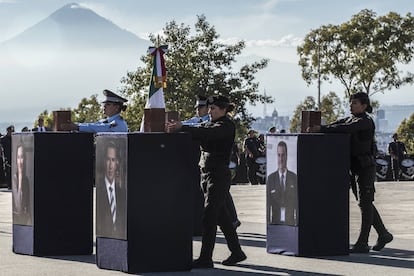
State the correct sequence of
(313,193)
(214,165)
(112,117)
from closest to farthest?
(214,165), (313,193), (112,117)

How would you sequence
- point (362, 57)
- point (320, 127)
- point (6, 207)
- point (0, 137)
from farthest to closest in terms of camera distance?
point (362, 57) < point (0, 137) < point (6, 207) < point (320, 127)

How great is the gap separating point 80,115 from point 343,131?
74.6 m

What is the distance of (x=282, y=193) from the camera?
12266 millimetres

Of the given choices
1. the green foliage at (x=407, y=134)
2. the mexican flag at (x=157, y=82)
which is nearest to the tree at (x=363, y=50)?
the green foliage at (x=407, y=134)

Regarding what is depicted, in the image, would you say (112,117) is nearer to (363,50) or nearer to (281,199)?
(281,199)

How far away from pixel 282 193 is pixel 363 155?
1.02m

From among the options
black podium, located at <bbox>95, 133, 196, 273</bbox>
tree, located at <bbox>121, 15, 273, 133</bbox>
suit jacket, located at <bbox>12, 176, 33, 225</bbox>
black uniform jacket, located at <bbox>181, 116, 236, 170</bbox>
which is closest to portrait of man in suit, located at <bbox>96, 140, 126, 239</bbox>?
black podium, located at <bbox>95, 133, 196, 273</bbox>

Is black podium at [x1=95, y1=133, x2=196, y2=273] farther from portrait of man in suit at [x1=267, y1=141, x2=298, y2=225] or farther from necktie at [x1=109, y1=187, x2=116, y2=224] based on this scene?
portrait of man in suit at [x1=267, y1=141, x2=298, y2=225]

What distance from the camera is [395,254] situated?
12422 millimetres

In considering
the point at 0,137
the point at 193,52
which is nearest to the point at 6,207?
the point at 0,137

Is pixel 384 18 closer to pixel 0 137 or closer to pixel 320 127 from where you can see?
pixel 0 137

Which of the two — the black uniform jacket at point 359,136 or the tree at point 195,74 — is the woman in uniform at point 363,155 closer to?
the black uniform jacket at point 359,136

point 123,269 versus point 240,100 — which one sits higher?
point 240,100

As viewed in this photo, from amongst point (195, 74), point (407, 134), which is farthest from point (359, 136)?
point (407, 134)
